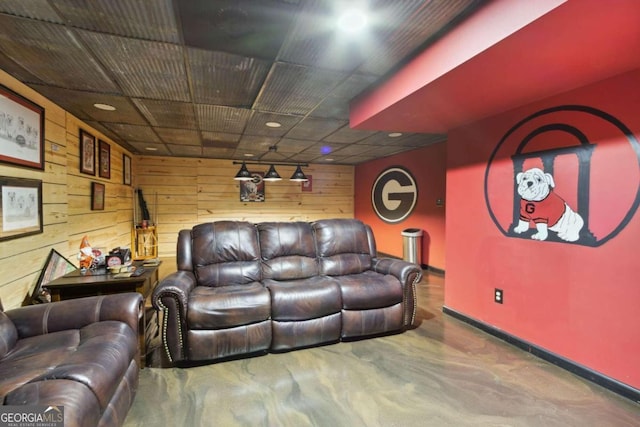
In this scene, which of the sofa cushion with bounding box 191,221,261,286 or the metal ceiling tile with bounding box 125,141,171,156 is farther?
the metal ceiling tile with bounding box 125,141,171,156

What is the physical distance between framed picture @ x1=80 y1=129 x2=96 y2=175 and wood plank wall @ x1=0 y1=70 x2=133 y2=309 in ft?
0.25

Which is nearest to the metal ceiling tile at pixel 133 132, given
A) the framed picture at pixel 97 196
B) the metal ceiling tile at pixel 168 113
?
the metal ceiling tile at pixel 168 113

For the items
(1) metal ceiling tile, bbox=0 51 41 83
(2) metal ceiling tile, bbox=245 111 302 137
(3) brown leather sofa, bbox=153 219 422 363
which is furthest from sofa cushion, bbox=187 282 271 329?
(1) metal ceiling tile, bbox=0 51 41 83

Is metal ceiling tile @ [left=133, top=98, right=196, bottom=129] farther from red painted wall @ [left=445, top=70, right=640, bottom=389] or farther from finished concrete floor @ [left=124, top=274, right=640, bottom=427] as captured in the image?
red painted wall @ [left=445, top=70, right=640, bottom=389]

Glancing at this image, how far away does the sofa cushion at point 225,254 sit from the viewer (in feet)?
8.98

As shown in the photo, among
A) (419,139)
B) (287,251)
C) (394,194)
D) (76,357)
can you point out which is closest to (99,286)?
(76,357)

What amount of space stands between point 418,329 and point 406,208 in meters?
3.27

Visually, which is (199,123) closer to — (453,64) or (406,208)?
(453,64)

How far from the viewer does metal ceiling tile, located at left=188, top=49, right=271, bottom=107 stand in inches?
80.6

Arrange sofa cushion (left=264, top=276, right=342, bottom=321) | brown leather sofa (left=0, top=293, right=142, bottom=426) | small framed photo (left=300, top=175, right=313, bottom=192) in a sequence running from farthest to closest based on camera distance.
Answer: small framed photo (left=300, top=175, right=313, bottom=192), sofa cushion (left=264, top=276, right=342, bottom=321), brown leather sofa (left=0, top=293, right=142, bottom=426)

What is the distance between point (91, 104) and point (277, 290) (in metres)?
2.64

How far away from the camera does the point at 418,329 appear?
2.89 meters

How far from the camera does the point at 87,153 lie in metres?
3.56

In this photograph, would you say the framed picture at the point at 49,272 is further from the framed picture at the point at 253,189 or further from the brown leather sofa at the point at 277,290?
the framed picture at the point at 253,189
